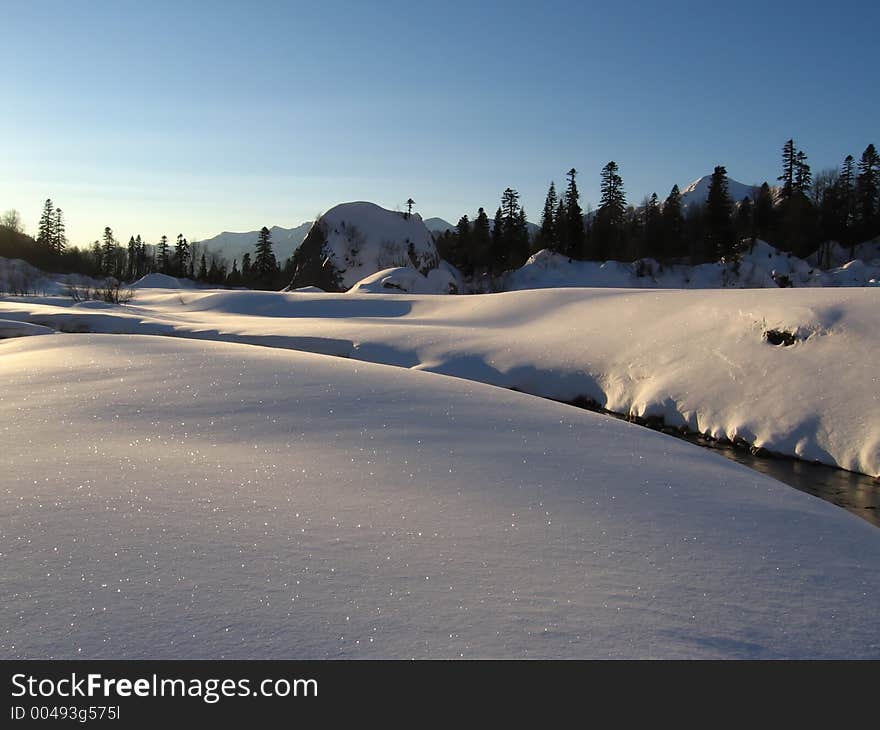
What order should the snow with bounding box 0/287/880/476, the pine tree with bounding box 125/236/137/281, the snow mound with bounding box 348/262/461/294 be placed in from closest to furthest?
the snow with bounding box 0/287/880/476 → the snow mound with bounding box 348/262/461/294 → the pine tree with bounding box 125/236/137/281

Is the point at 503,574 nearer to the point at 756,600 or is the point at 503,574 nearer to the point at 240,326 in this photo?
the point at 756,600

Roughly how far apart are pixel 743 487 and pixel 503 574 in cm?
247

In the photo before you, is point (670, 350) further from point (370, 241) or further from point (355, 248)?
point (355, 248)

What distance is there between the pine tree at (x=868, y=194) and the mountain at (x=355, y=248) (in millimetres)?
33023

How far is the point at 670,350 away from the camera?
12156 millimetres

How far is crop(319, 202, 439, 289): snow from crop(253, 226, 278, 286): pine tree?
560 inches

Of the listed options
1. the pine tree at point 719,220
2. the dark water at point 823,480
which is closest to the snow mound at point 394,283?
the pine tree at point 719,220

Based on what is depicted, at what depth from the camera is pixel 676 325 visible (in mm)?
13195

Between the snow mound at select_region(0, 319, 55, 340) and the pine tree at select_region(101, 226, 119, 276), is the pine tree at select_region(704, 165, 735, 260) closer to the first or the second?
the snow mound at select_region(0, 319, 55, 340)

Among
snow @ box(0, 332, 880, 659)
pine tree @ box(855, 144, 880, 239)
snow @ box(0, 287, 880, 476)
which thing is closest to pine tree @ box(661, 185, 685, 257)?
pine tree @ box(855, 144, 880, 239)

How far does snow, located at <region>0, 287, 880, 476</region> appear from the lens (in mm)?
9148

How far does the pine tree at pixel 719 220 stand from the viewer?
45312 millimetres

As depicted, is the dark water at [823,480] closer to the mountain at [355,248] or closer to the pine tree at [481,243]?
the mountain at [355,248]
